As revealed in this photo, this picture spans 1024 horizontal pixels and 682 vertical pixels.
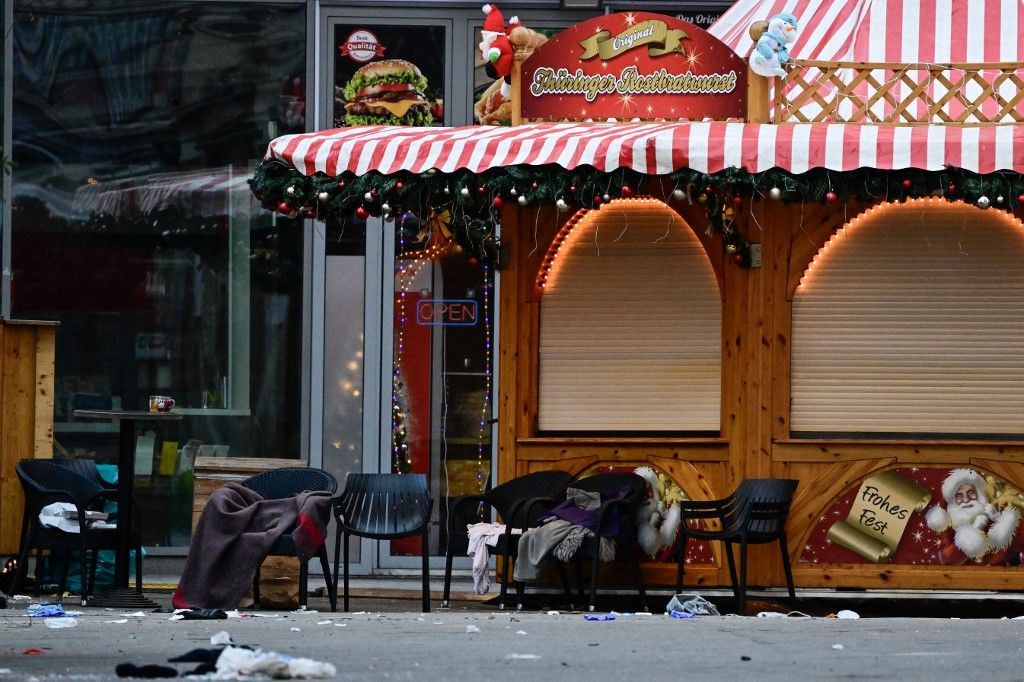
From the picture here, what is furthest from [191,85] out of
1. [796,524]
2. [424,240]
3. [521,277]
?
[796,524]

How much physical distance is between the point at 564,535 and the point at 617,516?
41 centimetres

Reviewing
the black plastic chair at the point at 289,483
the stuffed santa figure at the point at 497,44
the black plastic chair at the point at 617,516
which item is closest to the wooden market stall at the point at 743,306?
the stuffed santa figure at the point at 497,44

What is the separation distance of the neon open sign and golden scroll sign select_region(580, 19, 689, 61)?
2.76 m

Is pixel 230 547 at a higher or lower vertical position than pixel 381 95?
lower

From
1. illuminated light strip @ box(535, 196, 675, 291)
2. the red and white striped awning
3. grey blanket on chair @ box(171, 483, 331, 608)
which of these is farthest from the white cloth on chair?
the red and white striped awning

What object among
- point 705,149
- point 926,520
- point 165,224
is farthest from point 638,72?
point 165,224

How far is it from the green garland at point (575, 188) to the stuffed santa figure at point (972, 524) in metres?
1.79

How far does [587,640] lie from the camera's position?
30.3 feet

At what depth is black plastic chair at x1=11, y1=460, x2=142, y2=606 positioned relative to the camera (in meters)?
11.0

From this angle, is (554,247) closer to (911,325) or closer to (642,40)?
(642,40)

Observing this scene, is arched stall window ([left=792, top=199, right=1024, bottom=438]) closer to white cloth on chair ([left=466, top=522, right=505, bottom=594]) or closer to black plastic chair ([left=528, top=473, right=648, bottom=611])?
black plastic chair ([left=528, top=473, right=648, bottom=611])

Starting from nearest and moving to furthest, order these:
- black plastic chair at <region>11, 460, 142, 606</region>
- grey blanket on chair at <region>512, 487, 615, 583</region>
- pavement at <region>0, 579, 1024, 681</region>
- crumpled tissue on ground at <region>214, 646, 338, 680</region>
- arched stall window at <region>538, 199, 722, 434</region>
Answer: crumpled tissue on ground at <region>214, 646, 338, 680</region>, pavement at <region>0, 579, 1024, 681</region>, grey blanket on chair at <region>512, 487, 615, 583</region>, black plastic chair at <region>11, 460, 142, 606</region>, arched stall window at <region>538, 199, 722, 434</region>

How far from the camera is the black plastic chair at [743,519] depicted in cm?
1080

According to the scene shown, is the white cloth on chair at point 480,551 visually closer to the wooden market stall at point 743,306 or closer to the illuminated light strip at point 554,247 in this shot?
the wooden market stall at point 743,306
